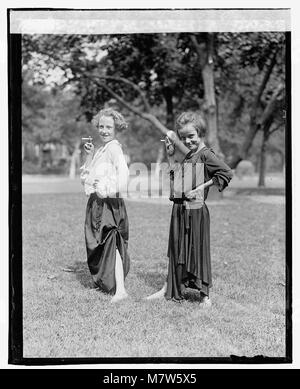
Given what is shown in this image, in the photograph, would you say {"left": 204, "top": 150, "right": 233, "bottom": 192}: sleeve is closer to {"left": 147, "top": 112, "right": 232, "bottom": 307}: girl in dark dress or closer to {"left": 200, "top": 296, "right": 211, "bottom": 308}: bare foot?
{"left": 147, "top": 112, "right": 232, "bottom": 307}: girl in dark dress

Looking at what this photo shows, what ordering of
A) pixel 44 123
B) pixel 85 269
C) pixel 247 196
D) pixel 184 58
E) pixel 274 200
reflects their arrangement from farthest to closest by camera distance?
pixel 44 123, pixel 247 196, pixel 274 200, pixel 184 58, pixel 85 269

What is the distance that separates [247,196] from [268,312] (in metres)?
9.60

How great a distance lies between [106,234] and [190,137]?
1.09m

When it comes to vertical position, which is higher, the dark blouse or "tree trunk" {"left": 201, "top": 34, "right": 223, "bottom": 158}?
"tree trunk" {"left": 201, "top": 34, "right": 223, "bottom": 158}

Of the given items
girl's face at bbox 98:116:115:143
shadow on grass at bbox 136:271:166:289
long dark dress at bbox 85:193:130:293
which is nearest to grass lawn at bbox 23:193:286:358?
shadow on grass at bbox 136:271:166:289

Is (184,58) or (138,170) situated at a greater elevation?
(184,58)

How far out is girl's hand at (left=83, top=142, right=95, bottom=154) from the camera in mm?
3990

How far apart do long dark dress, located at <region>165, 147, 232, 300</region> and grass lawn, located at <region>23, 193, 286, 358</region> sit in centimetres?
21

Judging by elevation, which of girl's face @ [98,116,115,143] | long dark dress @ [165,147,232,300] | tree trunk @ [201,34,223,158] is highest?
tree trunk @ [201,34,223,158]

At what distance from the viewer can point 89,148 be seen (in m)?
4.02

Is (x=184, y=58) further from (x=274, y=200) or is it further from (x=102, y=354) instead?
(x=102, y=354)

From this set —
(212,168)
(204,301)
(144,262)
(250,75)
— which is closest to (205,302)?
(204,301)

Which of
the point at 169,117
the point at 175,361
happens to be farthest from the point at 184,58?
the point at 175,361

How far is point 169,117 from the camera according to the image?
12023mm
